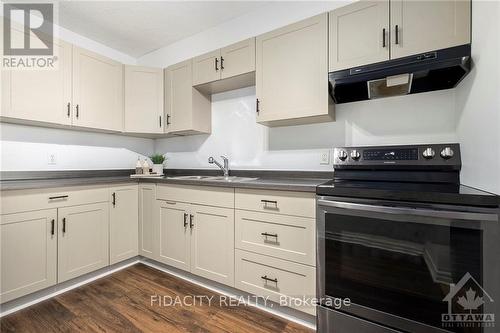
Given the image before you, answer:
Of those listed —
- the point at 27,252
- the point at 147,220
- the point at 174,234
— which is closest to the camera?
the point at 27,252

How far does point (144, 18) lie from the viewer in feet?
7.51

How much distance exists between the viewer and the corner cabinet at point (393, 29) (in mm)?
1228

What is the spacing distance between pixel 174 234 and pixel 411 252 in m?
1.81

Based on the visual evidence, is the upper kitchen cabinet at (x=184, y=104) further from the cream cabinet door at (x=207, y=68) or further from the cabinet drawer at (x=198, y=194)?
the cabinet drawer at (x=198, y=194)

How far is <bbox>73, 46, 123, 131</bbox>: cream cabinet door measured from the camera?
85.3 inches

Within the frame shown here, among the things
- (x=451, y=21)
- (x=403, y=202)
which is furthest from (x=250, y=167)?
(x=451, y=21)

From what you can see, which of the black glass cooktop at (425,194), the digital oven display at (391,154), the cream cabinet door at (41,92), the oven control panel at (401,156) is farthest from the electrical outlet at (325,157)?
the cream cabinet door at (41,92)

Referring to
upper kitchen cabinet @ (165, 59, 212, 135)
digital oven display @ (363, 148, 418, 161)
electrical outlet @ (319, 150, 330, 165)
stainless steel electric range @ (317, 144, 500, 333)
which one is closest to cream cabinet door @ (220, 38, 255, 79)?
upper kitchen cabinet @ (165, 59, 212, 135)

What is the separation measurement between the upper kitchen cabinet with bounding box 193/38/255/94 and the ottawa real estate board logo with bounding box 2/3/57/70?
1.26m

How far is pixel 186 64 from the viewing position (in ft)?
7.79

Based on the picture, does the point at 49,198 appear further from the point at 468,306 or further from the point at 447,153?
the point at 447,153

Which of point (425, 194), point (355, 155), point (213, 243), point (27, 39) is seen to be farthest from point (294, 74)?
point (27, 39)

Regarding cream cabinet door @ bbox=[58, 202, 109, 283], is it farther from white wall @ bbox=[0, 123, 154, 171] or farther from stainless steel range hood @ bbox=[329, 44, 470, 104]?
stainless steel range hood @ bbox=[329, 44, 470, 104]

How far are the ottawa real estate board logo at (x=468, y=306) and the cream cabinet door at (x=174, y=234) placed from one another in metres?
1.73
